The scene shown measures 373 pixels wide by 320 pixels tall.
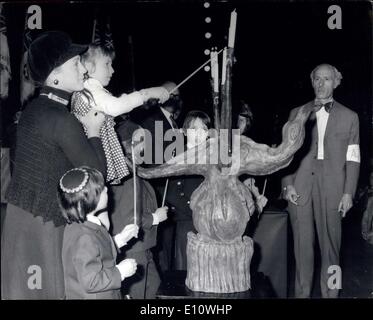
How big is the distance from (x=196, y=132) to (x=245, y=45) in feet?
2.49

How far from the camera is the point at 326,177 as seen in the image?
2102mm

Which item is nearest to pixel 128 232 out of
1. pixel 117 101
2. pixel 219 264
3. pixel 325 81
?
pixel 219 264

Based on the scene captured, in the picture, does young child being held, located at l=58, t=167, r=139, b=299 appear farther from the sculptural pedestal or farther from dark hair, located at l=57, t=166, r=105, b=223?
the sculptural pedestal

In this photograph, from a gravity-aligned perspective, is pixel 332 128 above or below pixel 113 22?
below

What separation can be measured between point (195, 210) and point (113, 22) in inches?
47.0

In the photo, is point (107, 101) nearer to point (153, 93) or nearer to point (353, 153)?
point (153, 93)

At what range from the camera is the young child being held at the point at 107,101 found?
163 centimetres

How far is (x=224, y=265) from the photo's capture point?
1.48 metres

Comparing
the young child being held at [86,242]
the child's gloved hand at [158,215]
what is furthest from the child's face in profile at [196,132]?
Answer: the young child being held at [86,242]

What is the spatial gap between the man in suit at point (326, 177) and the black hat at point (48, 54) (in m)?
1.03

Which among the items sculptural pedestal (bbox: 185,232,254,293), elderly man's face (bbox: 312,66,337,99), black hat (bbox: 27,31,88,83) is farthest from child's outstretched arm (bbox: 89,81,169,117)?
elderly man's face (bbox: 312,66,337,99)

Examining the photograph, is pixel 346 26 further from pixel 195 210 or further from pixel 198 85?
pixel 195 210

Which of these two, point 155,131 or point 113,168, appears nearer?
point 113,168
